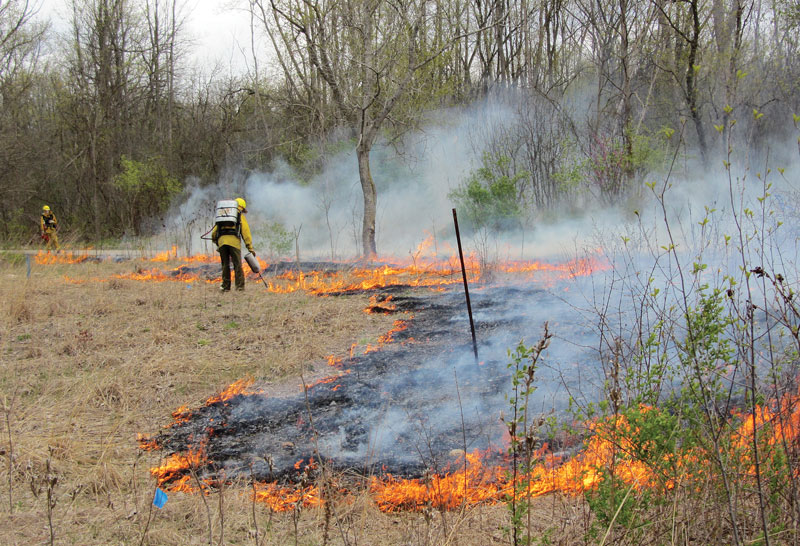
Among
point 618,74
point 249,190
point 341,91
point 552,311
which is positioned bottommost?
point 552,311

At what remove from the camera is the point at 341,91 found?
14.5m

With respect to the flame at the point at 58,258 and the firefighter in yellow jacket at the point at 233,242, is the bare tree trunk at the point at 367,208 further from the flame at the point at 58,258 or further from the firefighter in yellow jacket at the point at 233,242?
the flame at the point at 58,258

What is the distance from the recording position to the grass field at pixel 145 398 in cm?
297

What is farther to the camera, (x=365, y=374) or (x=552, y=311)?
(x=552, y=311)

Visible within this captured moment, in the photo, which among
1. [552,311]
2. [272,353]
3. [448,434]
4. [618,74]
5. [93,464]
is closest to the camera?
[93,464]

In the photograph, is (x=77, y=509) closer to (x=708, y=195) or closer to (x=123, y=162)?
(x=708, y=195)

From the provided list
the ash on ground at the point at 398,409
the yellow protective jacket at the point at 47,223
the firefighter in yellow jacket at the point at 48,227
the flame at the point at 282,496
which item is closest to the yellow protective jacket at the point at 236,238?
the ash on ground at the point at 398,409

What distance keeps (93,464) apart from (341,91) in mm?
12081

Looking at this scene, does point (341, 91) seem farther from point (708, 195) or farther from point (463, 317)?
point (708, 195)

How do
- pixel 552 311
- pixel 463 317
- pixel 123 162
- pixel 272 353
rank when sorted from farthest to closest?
pixel 123 162 < pixel 463 317 < pixel 552 311 < pixel 272 353

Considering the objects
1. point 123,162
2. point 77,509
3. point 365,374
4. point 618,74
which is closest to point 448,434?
point 365,374

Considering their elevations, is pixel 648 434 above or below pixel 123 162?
below

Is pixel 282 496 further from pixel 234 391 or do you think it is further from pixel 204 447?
pixel 234 391

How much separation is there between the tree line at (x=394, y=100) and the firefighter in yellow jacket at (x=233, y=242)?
4.25m
